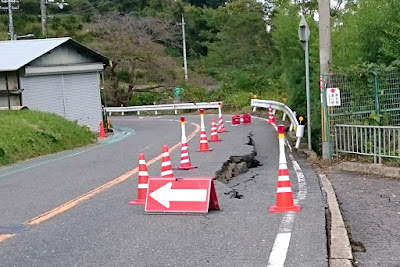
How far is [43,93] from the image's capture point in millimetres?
27766

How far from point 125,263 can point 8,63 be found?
22667mm

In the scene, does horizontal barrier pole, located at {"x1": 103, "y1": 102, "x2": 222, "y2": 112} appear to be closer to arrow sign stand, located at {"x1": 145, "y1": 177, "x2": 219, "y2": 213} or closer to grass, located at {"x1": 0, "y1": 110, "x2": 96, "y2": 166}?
grass, located at {"x1": 0, "y1": 110, "x2": 96, "y2": 166}

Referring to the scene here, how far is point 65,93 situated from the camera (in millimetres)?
28609

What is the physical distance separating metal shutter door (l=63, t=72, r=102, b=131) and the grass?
449cm

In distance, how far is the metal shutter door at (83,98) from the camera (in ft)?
94.3

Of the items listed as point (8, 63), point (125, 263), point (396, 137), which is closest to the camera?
point (125, 263)

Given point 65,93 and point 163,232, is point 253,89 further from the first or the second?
point 163,232

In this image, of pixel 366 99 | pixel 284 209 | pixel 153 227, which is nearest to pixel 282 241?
pixel 284 209

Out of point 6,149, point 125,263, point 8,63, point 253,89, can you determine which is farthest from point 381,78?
point 253,89

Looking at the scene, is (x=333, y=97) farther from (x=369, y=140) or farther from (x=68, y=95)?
(x=68, y=95)

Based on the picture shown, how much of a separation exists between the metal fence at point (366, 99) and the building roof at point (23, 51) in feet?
53.4

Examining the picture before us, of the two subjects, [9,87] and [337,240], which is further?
[9,87]

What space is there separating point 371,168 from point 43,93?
19361 mm

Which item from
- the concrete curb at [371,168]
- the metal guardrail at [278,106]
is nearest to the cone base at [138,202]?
the concrete curb at [371,168]
